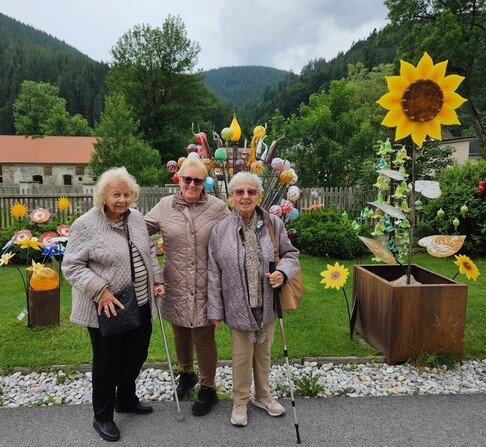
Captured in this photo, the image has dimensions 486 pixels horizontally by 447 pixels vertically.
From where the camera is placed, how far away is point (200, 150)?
204 inches

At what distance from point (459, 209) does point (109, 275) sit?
8861 millimetres

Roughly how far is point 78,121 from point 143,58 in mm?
23710

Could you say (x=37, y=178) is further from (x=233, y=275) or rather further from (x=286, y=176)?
(x=233, y=275)

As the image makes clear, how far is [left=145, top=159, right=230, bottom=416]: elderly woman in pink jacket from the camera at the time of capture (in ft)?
10.0

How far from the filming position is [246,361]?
3029mm

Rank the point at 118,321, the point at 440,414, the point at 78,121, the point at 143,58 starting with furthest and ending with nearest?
the point at 78,121
the point at 143,58
the point at 440,414
the point at 118,321

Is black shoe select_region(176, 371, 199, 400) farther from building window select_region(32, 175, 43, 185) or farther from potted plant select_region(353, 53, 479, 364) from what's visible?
building window select_region(32, 175, 43, 185)

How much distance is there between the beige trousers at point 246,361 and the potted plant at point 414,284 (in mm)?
1526

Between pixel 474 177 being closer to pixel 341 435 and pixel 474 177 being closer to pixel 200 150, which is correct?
pixel 200 150

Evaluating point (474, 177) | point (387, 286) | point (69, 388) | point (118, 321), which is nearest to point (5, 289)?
point (69, 388)

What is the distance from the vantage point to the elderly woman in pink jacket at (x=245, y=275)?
2922 millimetres

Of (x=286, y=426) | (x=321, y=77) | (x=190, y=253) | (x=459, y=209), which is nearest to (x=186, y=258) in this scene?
(x=190, y=253)

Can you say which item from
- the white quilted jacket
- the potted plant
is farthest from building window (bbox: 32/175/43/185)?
the white quilted jacket

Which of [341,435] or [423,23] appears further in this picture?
[423,23]
